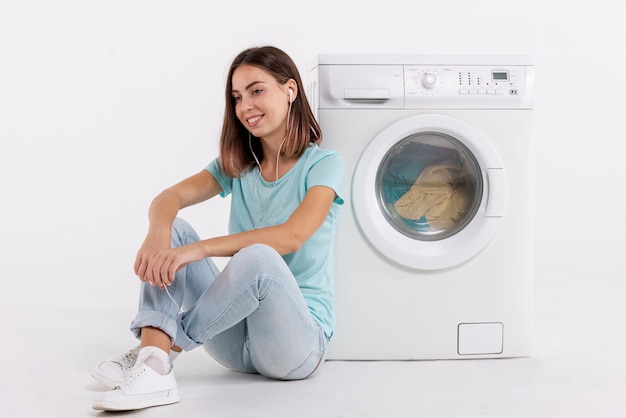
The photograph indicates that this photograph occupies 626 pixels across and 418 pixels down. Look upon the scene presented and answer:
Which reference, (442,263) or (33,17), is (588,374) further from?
(33,17)

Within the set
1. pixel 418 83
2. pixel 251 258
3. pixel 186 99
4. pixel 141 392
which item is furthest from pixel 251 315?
pixel 186 99

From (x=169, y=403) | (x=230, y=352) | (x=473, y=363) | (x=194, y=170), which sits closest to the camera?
(x=169, y=403)

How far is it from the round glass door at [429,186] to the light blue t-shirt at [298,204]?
244 millimetres

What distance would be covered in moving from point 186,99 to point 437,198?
2.02 meters

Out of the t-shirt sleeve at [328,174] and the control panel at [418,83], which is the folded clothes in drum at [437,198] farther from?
the t-shirt sleeve at [328,174]

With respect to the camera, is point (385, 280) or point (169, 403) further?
point (385, 280)

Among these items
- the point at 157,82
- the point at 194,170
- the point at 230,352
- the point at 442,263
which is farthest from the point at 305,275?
the point at 157,82

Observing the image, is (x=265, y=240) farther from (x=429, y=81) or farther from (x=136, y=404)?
(x=429, y=81)

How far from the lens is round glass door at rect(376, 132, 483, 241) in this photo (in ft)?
7.66

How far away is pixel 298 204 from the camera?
2.10 metres

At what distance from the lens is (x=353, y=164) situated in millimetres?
2275

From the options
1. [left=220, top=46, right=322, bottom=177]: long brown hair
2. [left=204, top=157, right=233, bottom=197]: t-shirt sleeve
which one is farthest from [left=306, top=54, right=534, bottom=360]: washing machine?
[left=204, top=157, right=233, bottom=197]: t-shirt sleeve

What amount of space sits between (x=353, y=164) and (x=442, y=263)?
372 millimetres

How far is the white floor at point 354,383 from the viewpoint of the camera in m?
1.79
